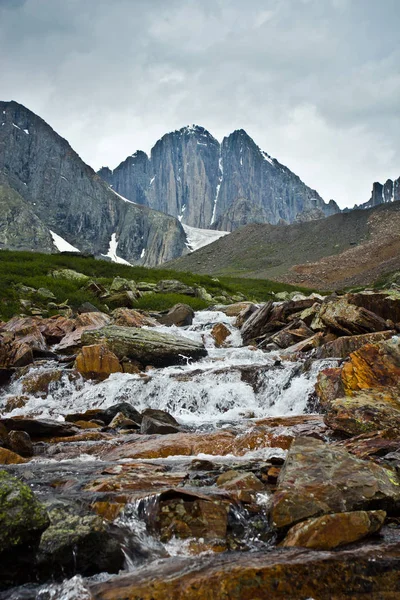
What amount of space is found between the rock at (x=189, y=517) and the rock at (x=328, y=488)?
0.75 meters

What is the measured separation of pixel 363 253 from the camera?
115438 millimetres

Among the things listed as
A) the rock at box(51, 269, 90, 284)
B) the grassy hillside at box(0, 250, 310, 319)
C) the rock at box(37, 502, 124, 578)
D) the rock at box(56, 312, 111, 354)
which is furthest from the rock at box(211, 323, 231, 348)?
the rock at box(37, 502, 124, 578)

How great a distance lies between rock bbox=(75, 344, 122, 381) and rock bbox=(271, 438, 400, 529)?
1337 centimetres

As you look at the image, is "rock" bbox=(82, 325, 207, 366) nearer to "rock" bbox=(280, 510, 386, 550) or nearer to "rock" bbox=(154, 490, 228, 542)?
"rock" bbox=(154, 490, 228, 542)

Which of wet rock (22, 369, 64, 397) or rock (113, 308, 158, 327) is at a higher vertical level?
rock (113, 308, 158, 327)

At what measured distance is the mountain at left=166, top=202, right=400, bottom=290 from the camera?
105000mm

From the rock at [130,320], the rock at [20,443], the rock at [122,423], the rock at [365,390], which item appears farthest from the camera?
the rock at [130,320]

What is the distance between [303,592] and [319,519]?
Result: 3.95ft

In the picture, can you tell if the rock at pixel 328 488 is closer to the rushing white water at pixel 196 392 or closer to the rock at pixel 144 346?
the rushing white water at pixel 196 392

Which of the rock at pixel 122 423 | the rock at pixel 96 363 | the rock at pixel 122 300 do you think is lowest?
the rock at pixel 122 423

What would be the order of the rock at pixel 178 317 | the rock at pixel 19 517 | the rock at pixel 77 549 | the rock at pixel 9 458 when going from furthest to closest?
the rock at pixel 178 317 → the rock at pixel 9 458 → the rock at pixel 77 549 → the rock at pixel 19 517

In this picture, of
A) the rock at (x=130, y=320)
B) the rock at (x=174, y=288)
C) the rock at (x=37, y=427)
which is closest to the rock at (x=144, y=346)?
the rock at (x=130, y=320)

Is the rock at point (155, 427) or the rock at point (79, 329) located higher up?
the rock at point (79, 329)

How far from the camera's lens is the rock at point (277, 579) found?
4379mm
